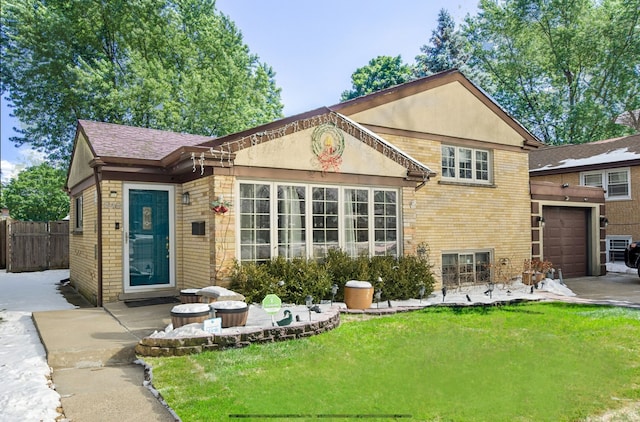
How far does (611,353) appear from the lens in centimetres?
577

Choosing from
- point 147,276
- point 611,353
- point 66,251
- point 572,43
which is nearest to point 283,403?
point 611,353

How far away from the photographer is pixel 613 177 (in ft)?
60.5

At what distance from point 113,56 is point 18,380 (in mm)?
21751

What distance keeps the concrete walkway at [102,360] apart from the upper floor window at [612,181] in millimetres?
10760

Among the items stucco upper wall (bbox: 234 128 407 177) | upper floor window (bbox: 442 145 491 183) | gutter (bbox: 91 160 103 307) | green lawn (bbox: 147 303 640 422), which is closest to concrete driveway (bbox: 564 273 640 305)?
upper floor window (bbox: 442 145 491 183)

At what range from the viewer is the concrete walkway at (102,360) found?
402 centimetres

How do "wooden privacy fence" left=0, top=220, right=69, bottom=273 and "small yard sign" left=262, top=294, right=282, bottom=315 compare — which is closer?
"small yard sign" left=262, top=294, right=282, bottom=315

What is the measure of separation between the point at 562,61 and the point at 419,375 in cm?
2915

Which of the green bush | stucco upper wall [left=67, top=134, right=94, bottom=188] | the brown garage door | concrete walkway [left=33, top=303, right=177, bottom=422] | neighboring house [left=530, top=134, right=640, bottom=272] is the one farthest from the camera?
neighboring house [left=530, top=134, right=640, bottom=272]

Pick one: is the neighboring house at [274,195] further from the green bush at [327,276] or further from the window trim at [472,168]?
the green bush at [327,276]

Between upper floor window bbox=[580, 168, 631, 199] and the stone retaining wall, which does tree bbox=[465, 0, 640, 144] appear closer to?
upper floor window bbox=[580, 168, 631, 199]

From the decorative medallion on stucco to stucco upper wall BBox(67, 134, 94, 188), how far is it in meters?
4.93

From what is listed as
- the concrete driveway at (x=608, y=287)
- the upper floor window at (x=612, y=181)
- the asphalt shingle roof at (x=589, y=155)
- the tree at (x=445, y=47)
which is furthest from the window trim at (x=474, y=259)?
the tree at (x=445, y=47)

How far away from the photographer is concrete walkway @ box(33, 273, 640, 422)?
4.02m
